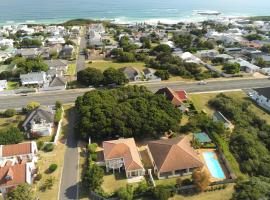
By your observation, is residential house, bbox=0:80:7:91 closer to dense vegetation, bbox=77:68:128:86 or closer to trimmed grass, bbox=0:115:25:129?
trimmed grass, bbox=0:115:25:129

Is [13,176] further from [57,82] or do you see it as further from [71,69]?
[71,69]

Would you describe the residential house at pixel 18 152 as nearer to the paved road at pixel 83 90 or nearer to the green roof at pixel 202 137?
the paved road at pixel 83 90

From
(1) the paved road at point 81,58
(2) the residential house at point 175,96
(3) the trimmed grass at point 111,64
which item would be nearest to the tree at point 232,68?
(2) the residential house at point 175,96

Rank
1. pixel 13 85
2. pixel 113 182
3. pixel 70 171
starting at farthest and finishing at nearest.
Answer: pixel 13 85 → pixel 70 171 → pixel 113 182

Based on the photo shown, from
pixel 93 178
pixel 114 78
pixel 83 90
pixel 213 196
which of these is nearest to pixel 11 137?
pixel 93 178

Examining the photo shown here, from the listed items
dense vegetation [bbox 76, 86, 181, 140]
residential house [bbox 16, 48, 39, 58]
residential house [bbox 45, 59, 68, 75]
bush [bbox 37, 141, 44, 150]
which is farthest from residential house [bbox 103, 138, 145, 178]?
residential house [bbox 16, 48, 39, 58]

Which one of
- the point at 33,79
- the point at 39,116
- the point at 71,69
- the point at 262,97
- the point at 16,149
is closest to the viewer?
the point at 16,149
